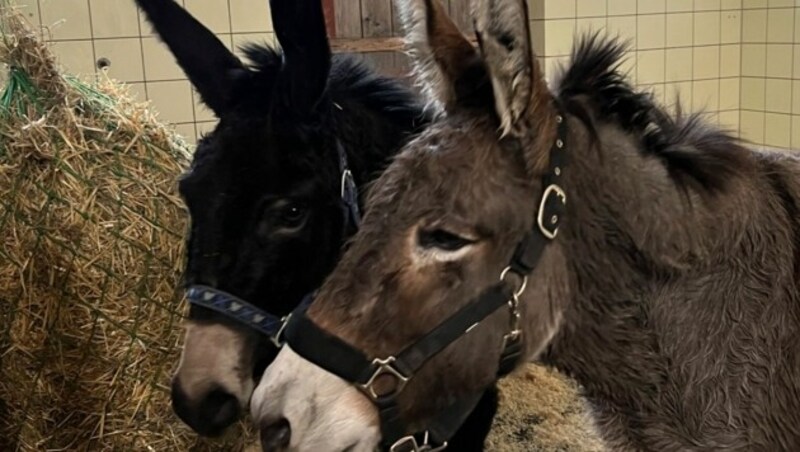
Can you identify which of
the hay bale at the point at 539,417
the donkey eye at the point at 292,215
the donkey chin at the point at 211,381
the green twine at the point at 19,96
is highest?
the green twine at the point at 19,96

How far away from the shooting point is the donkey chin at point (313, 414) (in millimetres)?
1049

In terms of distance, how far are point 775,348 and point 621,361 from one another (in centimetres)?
21

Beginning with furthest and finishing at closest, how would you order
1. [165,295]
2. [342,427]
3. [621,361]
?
1. [165,295]
2. [621,361]
3. [342,427]

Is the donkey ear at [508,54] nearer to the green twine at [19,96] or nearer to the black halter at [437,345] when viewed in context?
the black halter at [437,345]

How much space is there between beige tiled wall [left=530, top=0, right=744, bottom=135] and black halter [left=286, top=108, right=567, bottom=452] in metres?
3.30

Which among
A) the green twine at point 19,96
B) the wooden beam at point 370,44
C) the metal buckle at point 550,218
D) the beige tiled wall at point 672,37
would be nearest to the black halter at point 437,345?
the metal buckle at point 550,218

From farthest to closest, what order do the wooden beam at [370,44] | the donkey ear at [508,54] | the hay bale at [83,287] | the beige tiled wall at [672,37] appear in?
the beige tiled wall at [672,37]
the wooden beam at [370,44]
the hay bale at [83,287]
the donkey ear at [508,54]

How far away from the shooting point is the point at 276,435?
3.53 ft

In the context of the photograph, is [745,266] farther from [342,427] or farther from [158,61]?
[158,61]

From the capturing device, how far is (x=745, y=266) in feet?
4.02

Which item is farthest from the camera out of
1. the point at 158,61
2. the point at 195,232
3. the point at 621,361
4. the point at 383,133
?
the point at 158,61

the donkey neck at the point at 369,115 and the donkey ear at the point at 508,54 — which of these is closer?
the donkey ear at the point at 508,54

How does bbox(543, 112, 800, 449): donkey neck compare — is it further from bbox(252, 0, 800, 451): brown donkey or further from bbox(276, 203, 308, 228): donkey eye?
bbox(276, 203, 308, 228): donkey eye

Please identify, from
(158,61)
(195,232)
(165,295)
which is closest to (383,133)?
(195,232)
